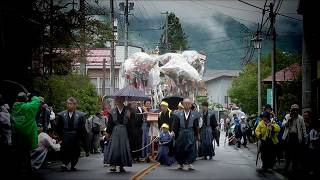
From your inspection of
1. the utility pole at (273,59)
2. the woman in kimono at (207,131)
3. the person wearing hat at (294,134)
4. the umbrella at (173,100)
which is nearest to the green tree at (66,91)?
the umbrella at (173,100)

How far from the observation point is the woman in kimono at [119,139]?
1528 cm

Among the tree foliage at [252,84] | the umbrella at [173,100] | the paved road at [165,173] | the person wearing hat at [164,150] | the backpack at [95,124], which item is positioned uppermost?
the tree foliage at [252,84]

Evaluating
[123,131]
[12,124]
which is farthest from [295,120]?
[12,124]

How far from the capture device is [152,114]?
20453 millimetres

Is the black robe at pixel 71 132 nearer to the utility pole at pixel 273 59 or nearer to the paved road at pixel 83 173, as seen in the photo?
the paved road at pixel 83 173

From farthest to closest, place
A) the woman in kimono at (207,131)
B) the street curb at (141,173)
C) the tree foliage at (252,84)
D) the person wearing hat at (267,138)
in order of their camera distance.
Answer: the tree foliage at (252,84) → the woman in kimono at (207,131) → the person wearing hat at (267,138) → the street curb at (141,173)

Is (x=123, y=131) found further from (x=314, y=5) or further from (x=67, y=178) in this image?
(x=314, y=5)

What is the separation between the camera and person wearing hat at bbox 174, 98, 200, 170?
54.0 feet

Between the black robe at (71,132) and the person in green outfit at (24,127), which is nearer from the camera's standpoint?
the person in green outfit at (24,127)

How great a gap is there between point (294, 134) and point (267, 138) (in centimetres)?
85

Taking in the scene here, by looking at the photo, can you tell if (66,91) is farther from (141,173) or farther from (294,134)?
(294,134)

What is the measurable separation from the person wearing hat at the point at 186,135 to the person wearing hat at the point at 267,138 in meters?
1.92

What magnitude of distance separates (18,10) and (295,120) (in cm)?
1006

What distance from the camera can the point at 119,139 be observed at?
15469mm
